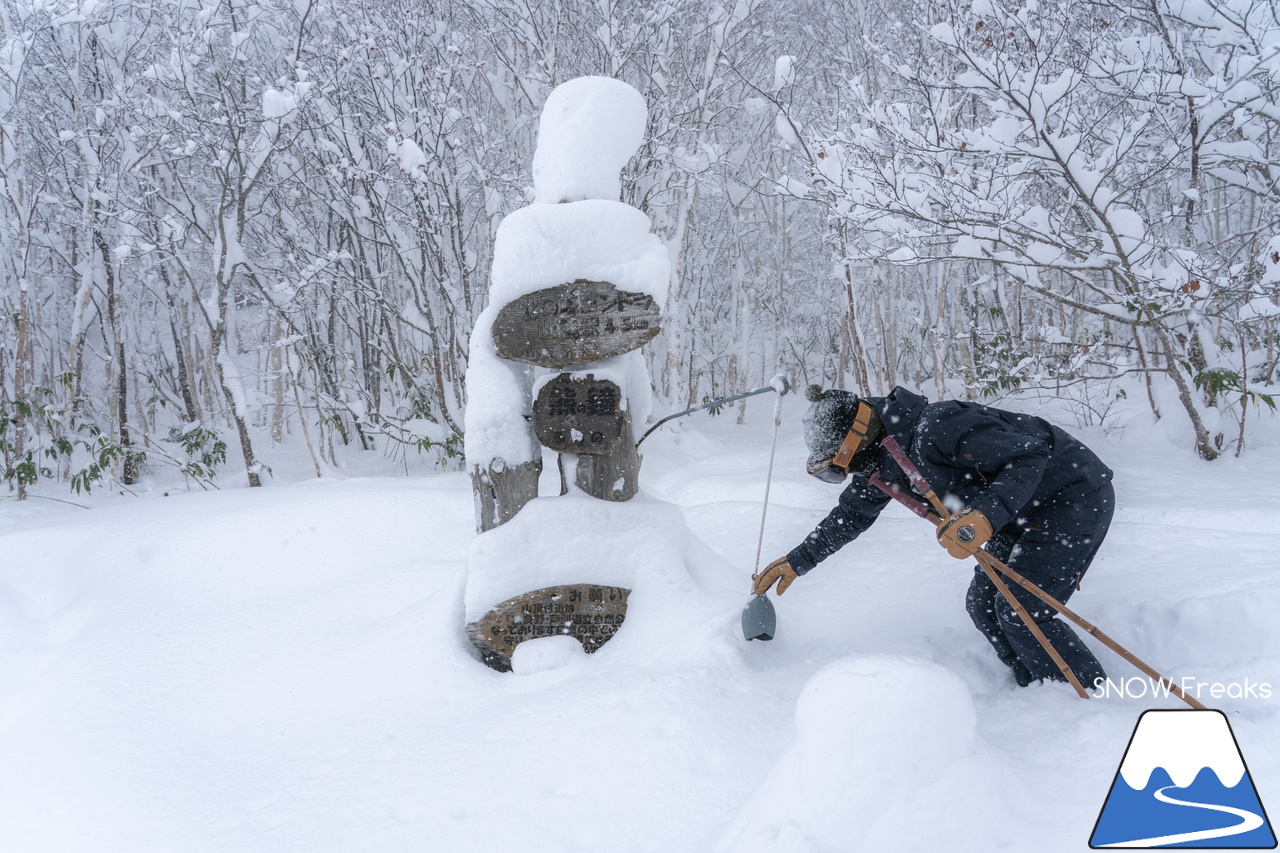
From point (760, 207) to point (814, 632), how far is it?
11958 millimetres

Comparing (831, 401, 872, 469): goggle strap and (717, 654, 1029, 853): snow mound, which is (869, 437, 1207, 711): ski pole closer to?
(831, 401, 872, 469): goggle strap

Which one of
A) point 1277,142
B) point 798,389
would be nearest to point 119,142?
point 1277,142

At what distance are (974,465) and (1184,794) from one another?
1038 mm

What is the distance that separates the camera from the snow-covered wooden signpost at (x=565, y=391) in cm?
296

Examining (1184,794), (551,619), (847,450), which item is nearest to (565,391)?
(551,619)

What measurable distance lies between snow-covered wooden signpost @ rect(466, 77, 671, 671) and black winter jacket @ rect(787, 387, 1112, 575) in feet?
3.09

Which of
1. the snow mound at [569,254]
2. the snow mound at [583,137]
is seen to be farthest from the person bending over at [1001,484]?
the snow mound at [583,137]

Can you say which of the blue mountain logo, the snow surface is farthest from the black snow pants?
the snow surface

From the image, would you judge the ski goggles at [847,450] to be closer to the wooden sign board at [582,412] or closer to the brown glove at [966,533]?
the brown glove at [966,533]

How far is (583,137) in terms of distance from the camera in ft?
10.5

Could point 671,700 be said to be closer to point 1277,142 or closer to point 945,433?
point 945,433

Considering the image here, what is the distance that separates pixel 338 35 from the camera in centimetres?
691

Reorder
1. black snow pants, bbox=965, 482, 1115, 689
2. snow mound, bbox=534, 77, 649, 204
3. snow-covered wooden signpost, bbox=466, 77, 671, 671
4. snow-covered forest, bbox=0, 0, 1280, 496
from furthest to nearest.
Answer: snow-covered forest, bbox=0, 0, 1280, 496 → snow mound, bbox=534, 77, 649, 204 → snow-covered wooden signpost, bbox=466, 77, 671, 671 → black snow pants, bbox=965, 482, 1115, 689

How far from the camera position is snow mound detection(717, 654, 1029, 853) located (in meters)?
1.59
